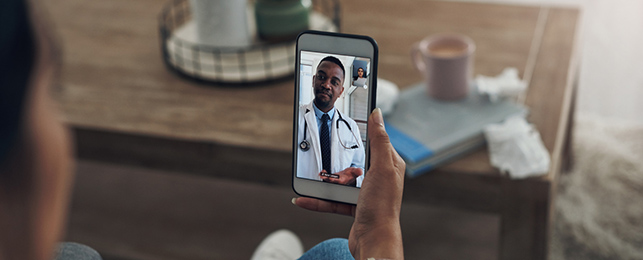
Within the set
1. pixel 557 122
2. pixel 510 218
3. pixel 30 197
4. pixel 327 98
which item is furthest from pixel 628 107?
pixel 30 197

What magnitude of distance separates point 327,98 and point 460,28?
3.16 ft

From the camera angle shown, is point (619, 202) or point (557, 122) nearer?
point (557, 122)

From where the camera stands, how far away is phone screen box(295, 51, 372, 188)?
0.38 meters

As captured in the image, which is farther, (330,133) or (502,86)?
(502,86)

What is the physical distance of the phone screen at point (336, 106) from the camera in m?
0.38

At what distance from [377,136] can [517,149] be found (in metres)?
0.55

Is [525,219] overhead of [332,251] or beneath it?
beneath

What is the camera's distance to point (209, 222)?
1275 mm

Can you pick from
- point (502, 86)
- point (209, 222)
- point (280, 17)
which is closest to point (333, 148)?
point (502, 86)

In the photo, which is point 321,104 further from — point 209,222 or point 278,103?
point 209,222

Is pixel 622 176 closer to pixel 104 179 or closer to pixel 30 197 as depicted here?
pixel 104 179

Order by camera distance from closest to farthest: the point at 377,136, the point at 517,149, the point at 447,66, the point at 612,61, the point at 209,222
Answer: the point at 377,136 → the point at 517,149 → the point at 447,66 → the point at 209,222 → the point at 612,61

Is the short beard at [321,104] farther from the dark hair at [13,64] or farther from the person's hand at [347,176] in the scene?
the dark hair at [13,64]

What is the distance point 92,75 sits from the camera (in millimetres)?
1190
